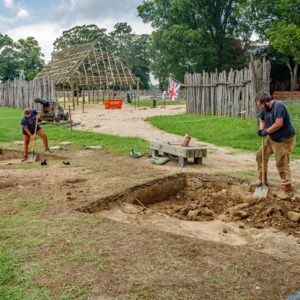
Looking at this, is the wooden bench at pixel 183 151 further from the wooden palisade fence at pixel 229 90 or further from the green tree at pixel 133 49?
the green tree at pixel 133 49

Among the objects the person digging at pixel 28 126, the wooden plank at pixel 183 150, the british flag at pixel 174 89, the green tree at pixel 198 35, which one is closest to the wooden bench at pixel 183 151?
the wooden plank at pixel 183 150

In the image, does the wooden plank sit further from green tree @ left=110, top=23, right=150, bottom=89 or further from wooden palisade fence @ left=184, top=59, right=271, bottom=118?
green tree @ left=110, top=23, right=150, bottom=89

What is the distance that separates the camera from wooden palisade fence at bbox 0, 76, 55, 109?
19.6 meters

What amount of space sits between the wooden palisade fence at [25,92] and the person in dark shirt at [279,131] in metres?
15.4

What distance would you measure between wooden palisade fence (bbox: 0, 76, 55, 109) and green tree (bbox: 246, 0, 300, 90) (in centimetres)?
1757

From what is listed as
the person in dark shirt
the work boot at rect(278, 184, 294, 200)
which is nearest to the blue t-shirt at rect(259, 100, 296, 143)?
the person in dark shirt

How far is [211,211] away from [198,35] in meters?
26.5

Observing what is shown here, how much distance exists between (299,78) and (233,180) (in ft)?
90.4

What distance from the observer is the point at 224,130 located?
41.8ft

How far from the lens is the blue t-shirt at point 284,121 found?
5703 mm

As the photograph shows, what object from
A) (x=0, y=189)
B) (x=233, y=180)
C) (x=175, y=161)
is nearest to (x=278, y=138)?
(x=233, y=180)

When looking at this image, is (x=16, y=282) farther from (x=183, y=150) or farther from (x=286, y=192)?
(x=183, y=150)

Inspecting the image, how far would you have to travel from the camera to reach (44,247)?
→ 3.70 m

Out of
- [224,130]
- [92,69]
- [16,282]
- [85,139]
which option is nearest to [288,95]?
[224,130]
